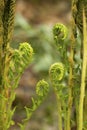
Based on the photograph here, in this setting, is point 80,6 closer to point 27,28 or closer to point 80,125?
point 80,125

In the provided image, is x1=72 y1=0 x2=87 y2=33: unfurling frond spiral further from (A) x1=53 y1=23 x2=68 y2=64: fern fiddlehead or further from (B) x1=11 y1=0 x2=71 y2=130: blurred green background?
(B) x1=11 y1=0 x2=71 y2=130: blurred green background

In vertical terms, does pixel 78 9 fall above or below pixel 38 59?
below

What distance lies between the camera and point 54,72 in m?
1.09

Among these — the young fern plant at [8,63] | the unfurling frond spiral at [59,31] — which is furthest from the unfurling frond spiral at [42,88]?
the unfurling frond spiral at [59,31]

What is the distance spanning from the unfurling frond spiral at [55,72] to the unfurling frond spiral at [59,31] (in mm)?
65

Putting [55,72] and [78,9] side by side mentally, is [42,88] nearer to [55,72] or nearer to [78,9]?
[55,72]

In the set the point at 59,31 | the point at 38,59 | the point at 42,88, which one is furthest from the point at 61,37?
the point at 38,59

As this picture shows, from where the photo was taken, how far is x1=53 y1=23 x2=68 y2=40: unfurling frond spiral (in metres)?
1.11

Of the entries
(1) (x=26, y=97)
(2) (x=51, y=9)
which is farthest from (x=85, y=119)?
(2) (x=51, y=9)

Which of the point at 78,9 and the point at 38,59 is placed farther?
the point at 38,59

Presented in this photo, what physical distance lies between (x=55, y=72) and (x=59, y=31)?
9cm

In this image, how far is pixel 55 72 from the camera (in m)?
1.08

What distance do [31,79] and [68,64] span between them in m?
3.15

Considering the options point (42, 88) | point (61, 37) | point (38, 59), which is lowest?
point (42, 88)
